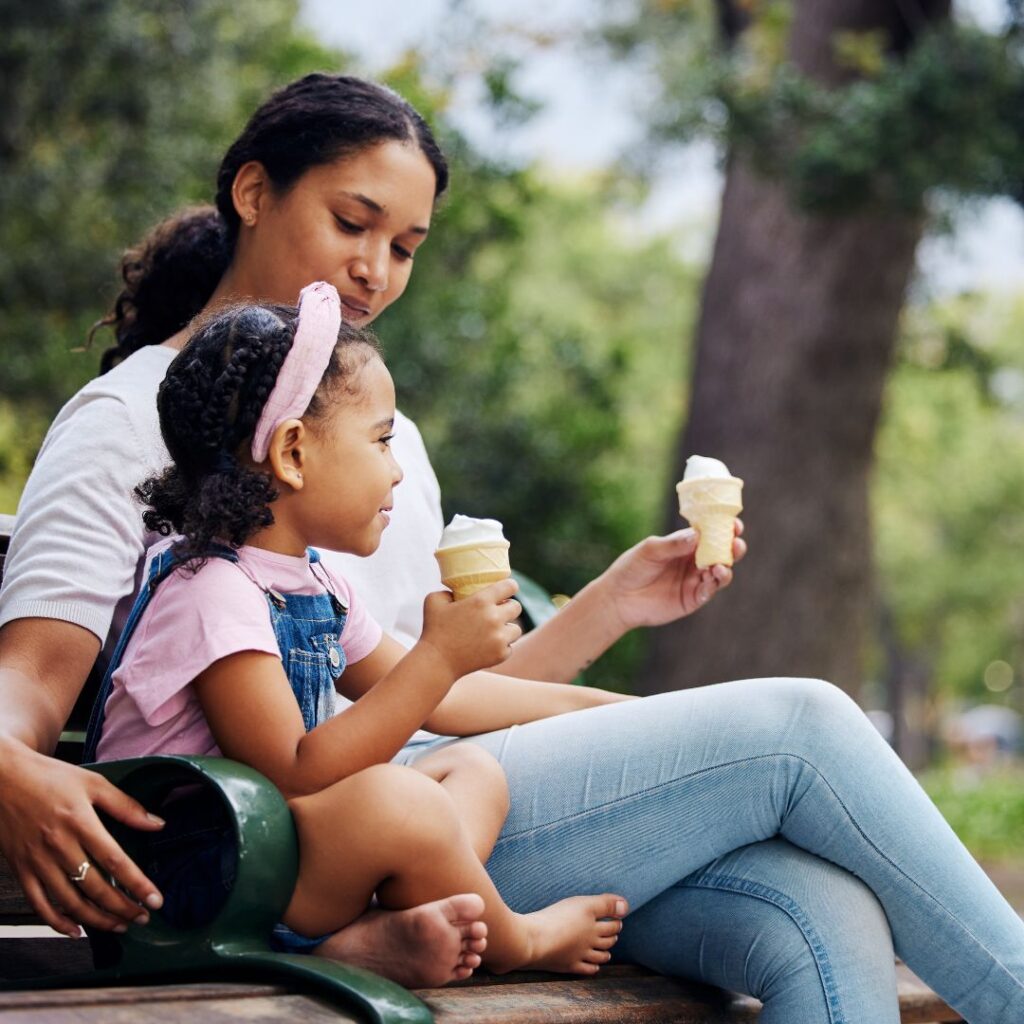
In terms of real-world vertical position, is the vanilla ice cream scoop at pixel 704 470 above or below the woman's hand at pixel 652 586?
above

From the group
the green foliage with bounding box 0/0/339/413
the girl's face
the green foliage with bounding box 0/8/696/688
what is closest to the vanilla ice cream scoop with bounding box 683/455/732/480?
the girl's face

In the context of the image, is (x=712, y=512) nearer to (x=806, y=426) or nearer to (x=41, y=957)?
(x=41, y=957)

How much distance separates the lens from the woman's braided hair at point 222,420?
1.94 meters

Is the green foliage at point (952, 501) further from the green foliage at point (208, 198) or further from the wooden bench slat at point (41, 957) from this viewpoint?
the wooden bench slat at point (41, 957)

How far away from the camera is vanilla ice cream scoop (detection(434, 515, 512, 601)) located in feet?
6.47

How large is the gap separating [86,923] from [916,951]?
1.15 metres

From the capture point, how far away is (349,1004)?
1.60 metres

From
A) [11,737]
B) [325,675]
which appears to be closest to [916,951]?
[325,675]

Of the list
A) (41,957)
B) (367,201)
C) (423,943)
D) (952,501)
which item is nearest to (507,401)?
(367,201)

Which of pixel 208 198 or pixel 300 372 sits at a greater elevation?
pixel 208 198

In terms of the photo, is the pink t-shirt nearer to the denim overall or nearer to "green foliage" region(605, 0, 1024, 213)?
the denim overall

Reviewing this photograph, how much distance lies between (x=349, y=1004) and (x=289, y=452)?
2.44 feet

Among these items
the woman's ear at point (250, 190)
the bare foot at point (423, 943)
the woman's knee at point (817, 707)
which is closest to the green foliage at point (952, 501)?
the woman's ear at point (250, 190)

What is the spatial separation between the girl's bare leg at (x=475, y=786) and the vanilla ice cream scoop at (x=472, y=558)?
0.99ft
